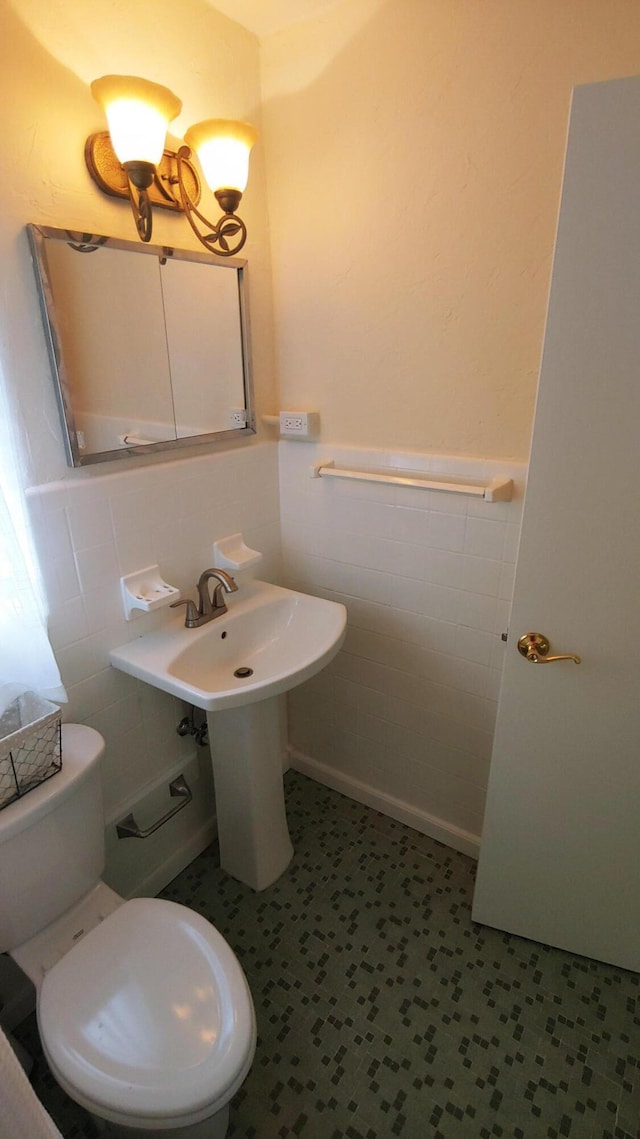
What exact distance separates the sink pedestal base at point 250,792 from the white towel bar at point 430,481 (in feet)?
2.26

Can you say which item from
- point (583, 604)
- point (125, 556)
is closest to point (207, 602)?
point (125, 556)

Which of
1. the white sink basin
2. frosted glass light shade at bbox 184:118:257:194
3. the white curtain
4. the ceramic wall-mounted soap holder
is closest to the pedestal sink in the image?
the white sink basin

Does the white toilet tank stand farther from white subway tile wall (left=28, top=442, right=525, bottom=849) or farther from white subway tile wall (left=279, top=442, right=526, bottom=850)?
white subway tile wall (left=279, top=442, right=526, bottom=850)

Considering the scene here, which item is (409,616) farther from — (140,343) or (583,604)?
(140,343)

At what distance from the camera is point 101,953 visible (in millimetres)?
1121

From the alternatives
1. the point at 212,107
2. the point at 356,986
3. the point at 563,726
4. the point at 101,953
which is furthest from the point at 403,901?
the point at 212,107

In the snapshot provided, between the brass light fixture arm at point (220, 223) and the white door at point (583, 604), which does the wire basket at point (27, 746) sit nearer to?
the white door at point (583, 604)

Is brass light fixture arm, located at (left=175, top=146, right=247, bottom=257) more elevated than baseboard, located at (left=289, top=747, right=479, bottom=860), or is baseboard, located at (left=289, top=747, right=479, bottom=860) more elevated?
brass light fixture arm, located at (left=175, top=146, right=247, bottom=257)

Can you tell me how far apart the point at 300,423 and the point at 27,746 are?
3.65 ft

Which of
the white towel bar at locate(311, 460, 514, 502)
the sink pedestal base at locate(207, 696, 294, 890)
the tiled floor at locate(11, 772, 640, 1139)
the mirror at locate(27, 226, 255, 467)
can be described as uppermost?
the mirror at locate(27, 226, 255, 467)

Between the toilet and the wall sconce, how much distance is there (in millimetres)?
1204

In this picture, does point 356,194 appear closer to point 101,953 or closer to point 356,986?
point 101,953

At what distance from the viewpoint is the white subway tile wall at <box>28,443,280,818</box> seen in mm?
1257

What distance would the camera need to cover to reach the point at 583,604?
116 centimetres
